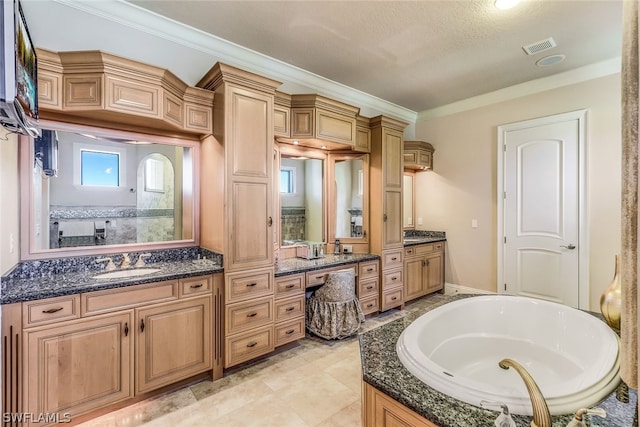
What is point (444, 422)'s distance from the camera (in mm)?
1060

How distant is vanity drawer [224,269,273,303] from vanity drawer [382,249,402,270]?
1576mm

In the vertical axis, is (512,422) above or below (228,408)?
above

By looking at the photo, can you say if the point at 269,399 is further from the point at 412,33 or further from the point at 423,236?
the point at 423,236

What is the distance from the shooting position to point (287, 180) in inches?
132

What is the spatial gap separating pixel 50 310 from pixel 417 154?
429cm

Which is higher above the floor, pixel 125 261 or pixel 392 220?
pixel 392 220

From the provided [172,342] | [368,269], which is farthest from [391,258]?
[172,342]

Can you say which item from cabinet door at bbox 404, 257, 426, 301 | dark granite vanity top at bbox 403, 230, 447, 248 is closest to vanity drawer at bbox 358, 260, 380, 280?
cabinet door at bbox 404, 257, 426, 301

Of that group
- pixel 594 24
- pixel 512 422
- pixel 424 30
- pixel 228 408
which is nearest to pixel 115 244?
pixel 228 408

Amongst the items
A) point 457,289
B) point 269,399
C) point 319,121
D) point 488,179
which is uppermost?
point 319,121

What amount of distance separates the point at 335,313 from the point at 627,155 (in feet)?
8.58

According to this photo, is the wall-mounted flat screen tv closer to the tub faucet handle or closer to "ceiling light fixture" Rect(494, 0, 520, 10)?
the tub faucet handle

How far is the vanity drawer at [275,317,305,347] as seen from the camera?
2662 mm

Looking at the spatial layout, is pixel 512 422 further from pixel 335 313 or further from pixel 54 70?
pixel 54 70
